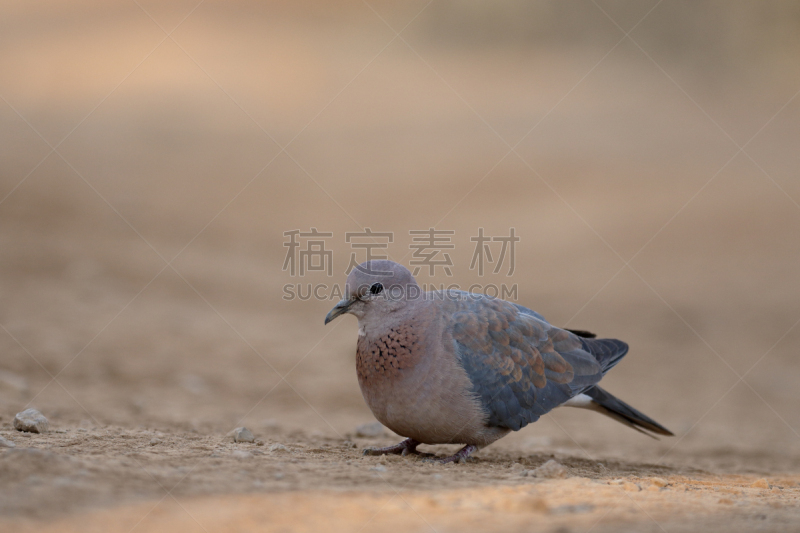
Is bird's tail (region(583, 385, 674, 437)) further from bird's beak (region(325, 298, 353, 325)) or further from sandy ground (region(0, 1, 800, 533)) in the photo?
bird's beak (region(325, 298, 353, 325))

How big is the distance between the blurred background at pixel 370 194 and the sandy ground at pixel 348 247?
87mm

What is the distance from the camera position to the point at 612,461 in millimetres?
6348

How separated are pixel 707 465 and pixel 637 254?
35.2ft

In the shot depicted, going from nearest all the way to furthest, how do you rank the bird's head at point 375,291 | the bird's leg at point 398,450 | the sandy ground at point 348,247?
the sandy ground at point 348,247 → the bird's head at point 375,291 → the bird's leg at point 398,450

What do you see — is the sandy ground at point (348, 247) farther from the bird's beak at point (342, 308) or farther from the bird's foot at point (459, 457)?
the bird's beak at point (342, 308)

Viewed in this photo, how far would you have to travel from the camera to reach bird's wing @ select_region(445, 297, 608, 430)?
5312mm

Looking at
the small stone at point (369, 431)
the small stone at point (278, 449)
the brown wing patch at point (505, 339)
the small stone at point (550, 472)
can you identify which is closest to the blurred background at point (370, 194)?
the small stone at point (369, 431)

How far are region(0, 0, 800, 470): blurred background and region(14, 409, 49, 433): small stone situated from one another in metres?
0.49

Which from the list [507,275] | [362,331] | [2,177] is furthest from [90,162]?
[362,331]

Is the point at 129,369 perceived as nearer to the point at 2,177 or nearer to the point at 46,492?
the point at 46,492

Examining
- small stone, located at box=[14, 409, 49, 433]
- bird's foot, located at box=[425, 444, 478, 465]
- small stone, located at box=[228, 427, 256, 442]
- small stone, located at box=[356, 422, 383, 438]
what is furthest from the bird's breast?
small stone, located at box=[14, 409, 49, 433]

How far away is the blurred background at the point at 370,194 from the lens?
31.6ft

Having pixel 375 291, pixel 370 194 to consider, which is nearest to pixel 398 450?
pixel 375 291

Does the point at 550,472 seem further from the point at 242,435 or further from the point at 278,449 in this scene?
the point at 242,435
